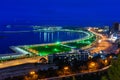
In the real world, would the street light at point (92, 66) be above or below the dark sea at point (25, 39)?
below

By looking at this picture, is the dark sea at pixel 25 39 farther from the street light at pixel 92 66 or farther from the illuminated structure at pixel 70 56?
the street light at pixel 92 66

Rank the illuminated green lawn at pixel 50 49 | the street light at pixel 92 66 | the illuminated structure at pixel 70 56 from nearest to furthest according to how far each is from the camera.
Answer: the street light at pixel 92 66
the illuminated structure at pixel 70 56
the illuminated green lawn at pixel 50 49

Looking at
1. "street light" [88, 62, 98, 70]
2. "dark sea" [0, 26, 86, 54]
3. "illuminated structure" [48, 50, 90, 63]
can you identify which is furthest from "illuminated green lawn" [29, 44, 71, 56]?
"street light" [88, 62, 98, 70]

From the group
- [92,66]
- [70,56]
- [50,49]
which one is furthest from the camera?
[50,49]

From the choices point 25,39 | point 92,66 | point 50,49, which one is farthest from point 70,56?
point 25,39

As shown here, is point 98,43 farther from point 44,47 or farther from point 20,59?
point 20,59

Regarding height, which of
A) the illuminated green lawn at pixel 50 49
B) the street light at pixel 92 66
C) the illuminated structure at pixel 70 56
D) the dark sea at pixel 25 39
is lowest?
the street light at pixel 92 66

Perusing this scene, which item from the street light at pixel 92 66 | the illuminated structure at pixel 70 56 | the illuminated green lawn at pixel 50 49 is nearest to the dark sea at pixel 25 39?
the illuminated green lawn at pixel 50 49

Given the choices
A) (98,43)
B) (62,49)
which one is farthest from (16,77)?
(98,43)

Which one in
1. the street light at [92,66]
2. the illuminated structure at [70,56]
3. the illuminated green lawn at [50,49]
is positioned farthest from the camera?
the illuminated green lawn at [50,49]

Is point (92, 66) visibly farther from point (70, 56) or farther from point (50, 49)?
point (50, 49)

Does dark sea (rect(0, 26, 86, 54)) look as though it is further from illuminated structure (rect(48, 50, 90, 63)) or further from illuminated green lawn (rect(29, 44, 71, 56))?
illuminated structure (rect(48, 50, 90, 63))
